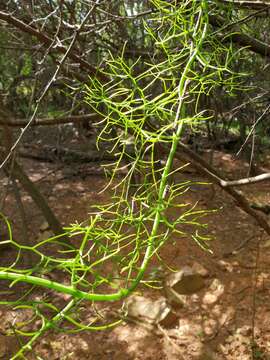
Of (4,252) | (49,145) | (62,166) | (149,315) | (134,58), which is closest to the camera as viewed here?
(149,315)

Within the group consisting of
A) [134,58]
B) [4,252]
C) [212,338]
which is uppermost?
[134,58]

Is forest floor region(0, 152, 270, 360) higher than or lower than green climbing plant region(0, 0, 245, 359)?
lower

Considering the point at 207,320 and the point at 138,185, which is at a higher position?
the point at 138,185

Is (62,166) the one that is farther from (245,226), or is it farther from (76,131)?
(245,226)

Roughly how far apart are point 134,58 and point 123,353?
2161 mm

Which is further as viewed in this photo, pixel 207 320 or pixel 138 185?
pixel 207 320

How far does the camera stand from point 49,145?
→ 6.20 meters

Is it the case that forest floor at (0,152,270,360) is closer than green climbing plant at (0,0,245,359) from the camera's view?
No

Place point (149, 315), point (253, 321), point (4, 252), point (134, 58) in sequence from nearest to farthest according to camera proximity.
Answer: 1. point (253, 321)
2. point (149, 315)
3. point (134, 58)
4. point (4, 252)

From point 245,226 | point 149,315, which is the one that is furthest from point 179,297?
point 245,226

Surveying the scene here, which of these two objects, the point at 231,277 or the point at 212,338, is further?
the point at 231,277

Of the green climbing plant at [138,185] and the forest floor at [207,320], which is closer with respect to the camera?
the green climbing plant at [138,185]

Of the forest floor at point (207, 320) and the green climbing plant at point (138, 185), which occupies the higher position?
the green climbing plant at point (138, 185)

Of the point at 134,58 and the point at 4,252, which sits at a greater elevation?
the point at 134,58
